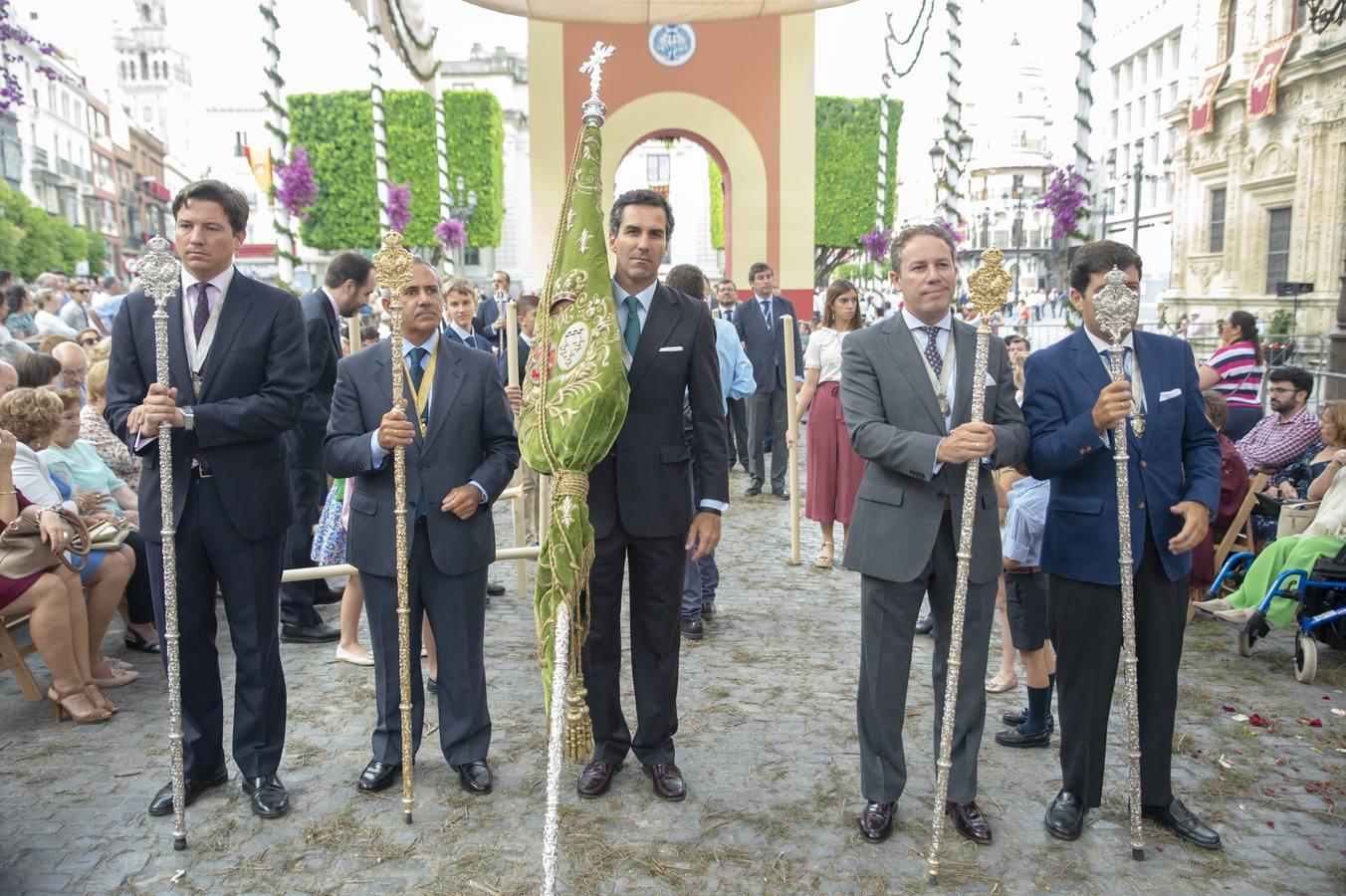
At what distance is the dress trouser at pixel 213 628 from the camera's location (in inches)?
157

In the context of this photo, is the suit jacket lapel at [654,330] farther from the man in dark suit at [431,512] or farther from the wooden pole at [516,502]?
the wooden pole at [516,502]

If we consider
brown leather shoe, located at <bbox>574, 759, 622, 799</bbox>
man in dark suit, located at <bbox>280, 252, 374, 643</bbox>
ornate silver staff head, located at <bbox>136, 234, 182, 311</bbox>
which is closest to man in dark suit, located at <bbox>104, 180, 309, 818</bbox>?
ornate silver staff head, located at <bbox>136, 234, 182, 311</bbox>

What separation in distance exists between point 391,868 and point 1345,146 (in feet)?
116

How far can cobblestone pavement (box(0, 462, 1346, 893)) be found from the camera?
3.52 meters

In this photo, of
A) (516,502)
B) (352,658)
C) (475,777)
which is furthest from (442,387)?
(516,502)

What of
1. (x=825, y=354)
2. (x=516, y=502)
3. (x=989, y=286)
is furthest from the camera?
(x=825, y=354)

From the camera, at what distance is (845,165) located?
3347 cm

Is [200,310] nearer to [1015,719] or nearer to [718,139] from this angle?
[1015,719]

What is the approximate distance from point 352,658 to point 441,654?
72.5 inches

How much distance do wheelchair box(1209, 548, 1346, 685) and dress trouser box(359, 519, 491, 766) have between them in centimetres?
441

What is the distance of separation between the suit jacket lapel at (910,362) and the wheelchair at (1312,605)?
10.5 feet

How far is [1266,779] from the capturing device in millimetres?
4273

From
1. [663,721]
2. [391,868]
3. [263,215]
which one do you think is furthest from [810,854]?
[263,215]

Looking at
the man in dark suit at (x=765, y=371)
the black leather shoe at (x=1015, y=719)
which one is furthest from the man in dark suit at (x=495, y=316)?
the black leather shoe at (x=1015, y=719)
